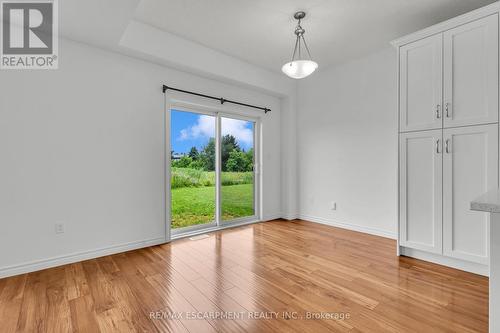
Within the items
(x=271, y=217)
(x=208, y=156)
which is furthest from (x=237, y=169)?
(x=271, y=217)

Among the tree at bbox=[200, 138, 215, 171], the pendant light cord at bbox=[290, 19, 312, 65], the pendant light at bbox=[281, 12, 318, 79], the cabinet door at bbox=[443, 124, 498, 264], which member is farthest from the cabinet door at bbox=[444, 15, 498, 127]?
the tree at bbox=[200, 138, 215, 171]

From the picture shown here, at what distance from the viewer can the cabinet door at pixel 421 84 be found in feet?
8.30

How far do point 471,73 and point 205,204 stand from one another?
364cm

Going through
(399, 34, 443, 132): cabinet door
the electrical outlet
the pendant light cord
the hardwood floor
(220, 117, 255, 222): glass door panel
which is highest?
the pendant light cord

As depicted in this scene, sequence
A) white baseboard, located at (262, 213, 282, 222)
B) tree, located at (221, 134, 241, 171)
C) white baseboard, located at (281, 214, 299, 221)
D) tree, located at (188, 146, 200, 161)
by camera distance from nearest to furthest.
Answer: tree, located at (188, 146, 200, 161), tree, located at (221, 134, 241, 171), white baseboard, located at (262, 213, 282, 222), white baseboard, located at (281, 214, 299, 221)

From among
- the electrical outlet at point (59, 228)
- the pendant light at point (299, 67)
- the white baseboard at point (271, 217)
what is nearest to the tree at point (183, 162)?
the electrical outlet at point (59, 228)

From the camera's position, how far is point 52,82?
8.58 feet

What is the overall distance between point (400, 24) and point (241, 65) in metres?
2.21

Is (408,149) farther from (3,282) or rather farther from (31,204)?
(3,282)

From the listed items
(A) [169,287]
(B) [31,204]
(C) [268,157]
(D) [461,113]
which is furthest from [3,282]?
(D) [461,113]

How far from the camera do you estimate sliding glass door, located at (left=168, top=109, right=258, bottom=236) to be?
3.72 meters

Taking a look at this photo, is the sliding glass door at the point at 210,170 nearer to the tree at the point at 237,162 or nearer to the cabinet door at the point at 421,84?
the tree at the point at 237,162

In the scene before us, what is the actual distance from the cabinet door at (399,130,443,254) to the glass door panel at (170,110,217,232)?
8.85ft

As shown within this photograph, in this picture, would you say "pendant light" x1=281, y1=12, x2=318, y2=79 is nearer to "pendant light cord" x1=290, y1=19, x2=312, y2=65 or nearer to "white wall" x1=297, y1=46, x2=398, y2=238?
"pendant light cord" x1=290, y1=19, x2=312, y2=65
